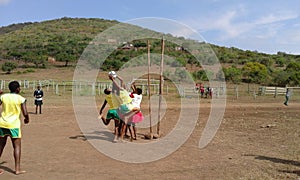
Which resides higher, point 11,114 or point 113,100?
point 113,100

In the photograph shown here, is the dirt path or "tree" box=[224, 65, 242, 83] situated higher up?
"tree" box=[224, 65, 242, 83]

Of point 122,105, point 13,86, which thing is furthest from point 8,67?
point 13,86

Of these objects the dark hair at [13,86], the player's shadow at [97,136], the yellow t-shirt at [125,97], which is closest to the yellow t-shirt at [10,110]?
the dark hair at [13,86]

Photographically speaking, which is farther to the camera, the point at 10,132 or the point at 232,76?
the point at 232,76

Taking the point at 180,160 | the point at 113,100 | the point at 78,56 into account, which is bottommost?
the point at 180,160

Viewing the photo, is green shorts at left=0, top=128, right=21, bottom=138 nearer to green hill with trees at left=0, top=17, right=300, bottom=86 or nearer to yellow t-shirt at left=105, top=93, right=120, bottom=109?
yellow t-shirt at left=105, top=93, right=120, bottom=109

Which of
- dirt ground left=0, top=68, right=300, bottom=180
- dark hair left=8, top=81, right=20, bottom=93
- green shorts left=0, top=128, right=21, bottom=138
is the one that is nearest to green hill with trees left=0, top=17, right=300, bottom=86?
dirt ground left=0, top=68, right=300, bottom=180

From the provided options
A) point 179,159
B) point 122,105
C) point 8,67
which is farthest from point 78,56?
point 179,159

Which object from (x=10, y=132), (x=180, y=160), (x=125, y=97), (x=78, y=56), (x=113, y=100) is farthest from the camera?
(x=78, y=56)

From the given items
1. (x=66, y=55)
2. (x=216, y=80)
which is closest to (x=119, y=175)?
(x=216, y=80)

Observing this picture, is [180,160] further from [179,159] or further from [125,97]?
[125,97]

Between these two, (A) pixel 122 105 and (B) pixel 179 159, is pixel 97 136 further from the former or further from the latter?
(B) pixel 179 159

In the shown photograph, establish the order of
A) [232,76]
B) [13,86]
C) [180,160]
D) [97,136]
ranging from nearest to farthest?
[13,86] < [180,160] < [97,136] < [232,76]

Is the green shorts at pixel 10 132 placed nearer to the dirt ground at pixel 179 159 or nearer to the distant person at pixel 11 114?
the distant person at pixel 11 114
